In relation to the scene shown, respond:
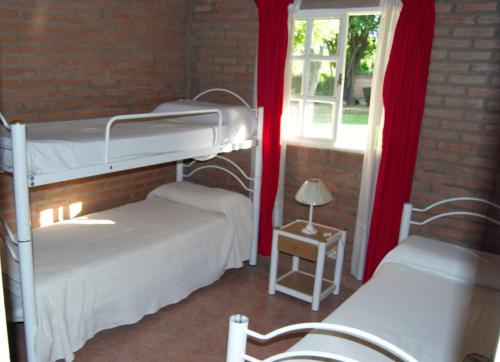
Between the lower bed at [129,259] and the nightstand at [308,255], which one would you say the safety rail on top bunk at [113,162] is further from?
the nightstand at [308,255]

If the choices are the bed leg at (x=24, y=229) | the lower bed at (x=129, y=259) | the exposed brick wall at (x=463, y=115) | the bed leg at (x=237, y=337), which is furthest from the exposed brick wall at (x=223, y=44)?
the bed leg at (x=237, y=337)

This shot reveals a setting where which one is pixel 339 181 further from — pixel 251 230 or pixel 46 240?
pixel 46 240

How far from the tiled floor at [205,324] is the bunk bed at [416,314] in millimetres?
738

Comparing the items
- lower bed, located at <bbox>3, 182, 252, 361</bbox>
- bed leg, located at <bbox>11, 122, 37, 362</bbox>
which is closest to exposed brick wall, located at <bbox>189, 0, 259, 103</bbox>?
lower bed, located at <bbox>3, 182, 252, 361</bbox>

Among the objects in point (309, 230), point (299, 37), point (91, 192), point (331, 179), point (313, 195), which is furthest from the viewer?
point (299, 37)

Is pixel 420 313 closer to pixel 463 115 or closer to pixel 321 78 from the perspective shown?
pixel 463 115

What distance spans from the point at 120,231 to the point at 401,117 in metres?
2.16

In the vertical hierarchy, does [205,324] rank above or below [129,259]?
below

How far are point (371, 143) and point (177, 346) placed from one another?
6.55ft

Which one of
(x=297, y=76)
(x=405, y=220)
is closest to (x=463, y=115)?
(x=405, y=220)

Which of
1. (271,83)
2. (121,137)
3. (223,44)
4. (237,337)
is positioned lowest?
(237,337)

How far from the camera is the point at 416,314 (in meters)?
2.33

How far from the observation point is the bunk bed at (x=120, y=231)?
2.39 metres

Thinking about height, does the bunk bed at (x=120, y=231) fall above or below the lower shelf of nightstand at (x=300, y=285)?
above
